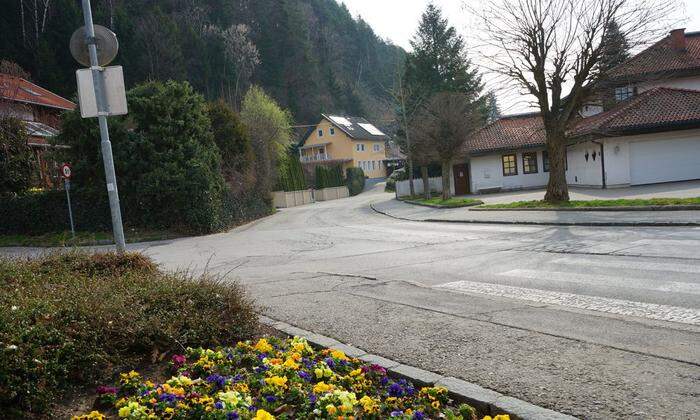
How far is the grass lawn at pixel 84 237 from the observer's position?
928 inches

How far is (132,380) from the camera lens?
3.98 meters

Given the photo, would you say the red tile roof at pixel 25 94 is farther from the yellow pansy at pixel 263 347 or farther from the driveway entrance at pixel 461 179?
the yellow pansy at pixel 263 347

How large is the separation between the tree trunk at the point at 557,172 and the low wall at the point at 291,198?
27490 millimetres

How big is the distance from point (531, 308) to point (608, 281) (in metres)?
2.20

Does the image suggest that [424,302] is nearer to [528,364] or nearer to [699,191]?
[528,364]

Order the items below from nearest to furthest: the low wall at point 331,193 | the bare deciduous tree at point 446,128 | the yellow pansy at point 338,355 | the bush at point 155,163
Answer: the yellow pansy at point 338,355
the bush at point 155,163
the bare deciduous tree at point 446,128
the low wall at point 331,193

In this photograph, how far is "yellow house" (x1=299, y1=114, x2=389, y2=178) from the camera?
7394 centimetres

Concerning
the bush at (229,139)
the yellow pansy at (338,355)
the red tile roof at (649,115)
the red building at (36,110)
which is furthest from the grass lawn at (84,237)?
the yellow pansy at (338,355)

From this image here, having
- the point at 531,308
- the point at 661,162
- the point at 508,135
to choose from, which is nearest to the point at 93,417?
the point at 531,308

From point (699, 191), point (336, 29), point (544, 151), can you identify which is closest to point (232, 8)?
point (336, 29)

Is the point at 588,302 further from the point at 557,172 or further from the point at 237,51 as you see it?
the point at 237,51

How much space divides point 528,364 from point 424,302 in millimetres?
2817

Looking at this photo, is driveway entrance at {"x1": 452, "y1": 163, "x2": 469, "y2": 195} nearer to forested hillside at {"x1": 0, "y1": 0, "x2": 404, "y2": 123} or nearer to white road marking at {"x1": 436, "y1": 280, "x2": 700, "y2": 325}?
forested hillside at {"x1": 0, "y1": 0, "x2": 404, "y2": 123}

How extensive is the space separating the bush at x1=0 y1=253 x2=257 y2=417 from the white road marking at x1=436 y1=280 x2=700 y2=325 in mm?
3990
